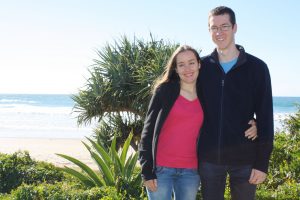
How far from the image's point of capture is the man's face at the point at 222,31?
377 centimetres

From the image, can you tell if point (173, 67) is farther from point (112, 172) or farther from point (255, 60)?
point (112, 172)

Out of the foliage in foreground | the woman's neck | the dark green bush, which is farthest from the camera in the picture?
the dark green bush

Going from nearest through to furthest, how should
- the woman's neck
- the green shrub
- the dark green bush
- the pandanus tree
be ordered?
the woman's neck, the green shrub, the dark green bush, the pandanus tree

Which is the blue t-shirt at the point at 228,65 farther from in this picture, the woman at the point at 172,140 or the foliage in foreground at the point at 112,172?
the foliage in foreground at the point at 112,172

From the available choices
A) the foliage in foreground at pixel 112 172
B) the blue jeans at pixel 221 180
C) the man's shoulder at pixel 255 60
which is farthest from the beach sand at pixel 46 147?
the man's shoulder at pixel 255 60

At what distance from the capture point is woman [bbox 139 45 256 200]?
375cm

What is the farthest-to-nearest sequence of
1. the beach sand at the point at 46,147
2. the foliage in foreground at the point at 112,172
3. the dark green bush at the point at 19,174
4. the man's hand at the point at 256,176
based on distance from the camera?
the beach sand at the point at 46,147 < the dark green bush at the point at 19,174 < the foliage in foreground at the point at 112,172 < the man's hand at the point at 256,176

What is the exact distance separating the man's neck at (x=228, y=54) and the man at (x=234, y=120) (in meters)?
0.04

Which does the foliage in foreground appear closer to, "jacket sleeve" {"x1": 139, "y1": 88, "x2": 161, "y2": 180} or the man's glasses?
"jacket sleeve" {"x1": 139, "y1": 88, "x2": 161, "y2": 180}

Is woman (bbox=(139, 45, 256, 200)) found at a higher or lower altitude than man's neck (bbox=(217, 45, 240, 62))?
lower

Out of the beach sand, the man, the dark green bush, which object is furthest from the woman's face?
the beach sand

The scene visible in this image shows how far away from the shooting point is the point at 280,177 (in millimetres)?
6910

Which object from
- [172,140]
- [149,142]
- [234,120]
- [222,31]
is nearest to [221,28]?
[222,31]

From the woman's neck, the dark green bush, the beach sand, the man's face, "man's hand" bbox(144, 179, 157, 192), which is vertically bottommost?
the beach sand
